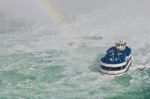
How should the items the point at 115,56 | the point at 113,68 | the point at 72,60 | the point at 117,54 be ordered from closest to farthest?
the point at 113,68, the point at 115,56, the point at 117,54, the point at 72,60

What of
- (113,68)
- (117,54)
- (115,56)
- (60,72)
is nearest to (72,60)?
(60,72)

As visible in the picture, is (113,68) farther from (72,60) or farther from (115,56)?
(72,60)

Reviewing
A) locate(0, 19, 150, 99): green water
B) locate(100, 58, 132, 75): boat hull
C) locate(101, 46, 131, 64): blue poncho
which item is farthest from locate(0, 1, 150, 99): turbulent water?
locate(101, 46, 131, 64): blue poncho

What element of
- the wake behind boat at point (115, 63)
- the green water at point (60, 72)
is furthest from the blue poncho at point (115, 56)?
the green water at point (60, 72)

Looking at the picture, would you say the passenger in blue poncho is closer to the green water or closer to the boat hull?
the boat hull

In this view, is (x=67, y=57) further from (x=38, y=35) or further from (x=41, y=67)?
(x=38, y=35)

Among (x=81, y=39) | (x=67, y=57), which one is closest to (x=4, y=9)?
(x=81, y=39)

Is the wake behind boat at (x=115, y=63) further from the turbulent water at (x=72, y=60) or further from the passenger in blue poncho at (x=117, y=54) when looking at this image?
the turbulent water at (x=72, y=60)

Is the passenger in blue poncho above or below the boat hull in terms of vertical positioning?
above

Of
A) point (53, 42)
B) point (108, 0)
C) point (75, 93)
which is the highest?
point (108, 0)
